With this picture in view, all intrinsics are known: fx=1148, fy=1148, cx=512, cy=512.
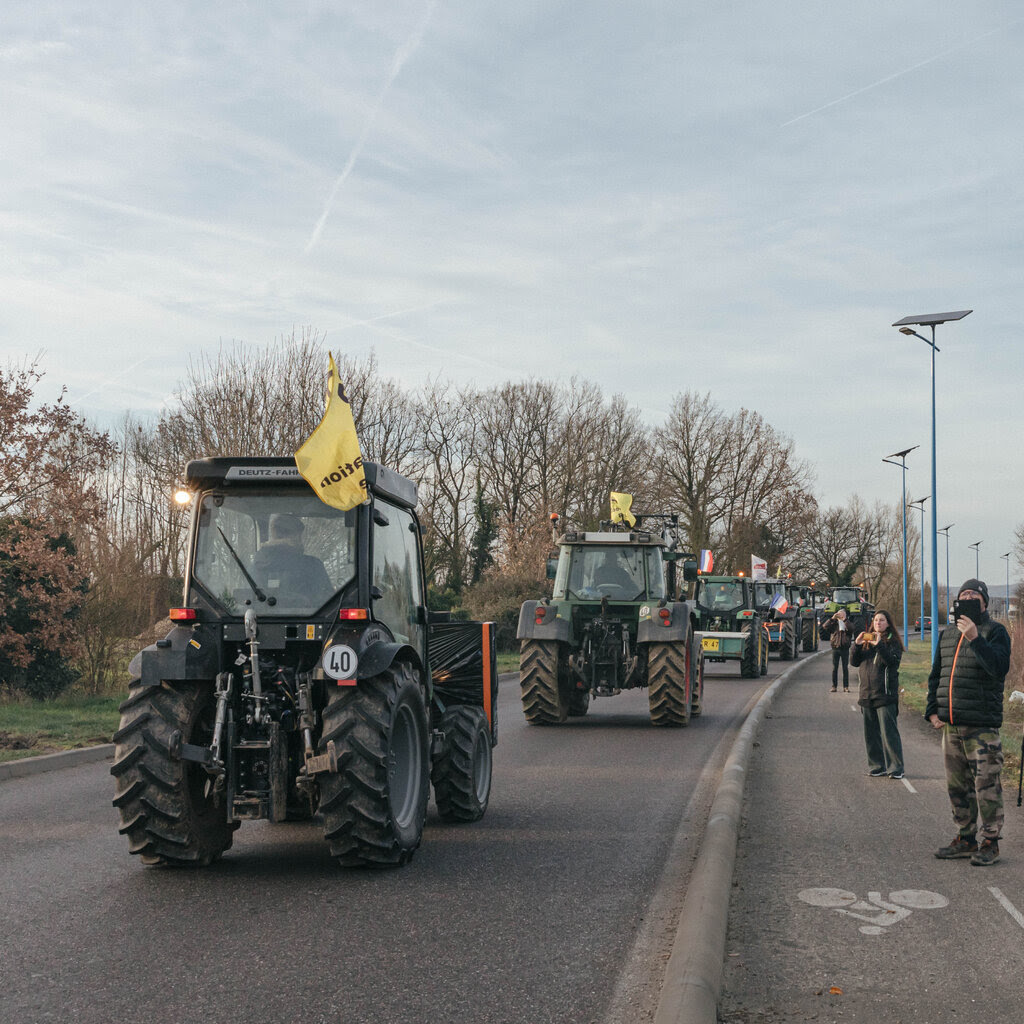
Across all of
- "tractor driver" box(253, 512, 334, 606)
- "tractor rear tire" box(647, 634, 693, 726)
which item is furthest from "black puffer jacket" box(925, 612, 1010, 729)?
"tractor rear tire" box(647, 634, 693, 726)

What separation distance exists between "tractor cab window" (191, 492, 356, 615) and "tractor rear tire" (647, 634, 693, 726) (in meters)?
9.07

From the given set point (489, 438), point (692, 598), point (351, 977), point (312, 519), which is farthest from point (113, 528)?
point (489, 438)

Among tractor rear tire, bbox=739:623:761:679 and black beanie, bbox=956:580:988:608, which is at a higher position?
black beanie, bbox=956:580:988:608

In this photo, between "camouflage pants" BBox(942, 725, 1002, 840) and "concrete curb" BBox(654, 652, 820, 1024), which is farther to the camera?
"camouflage pants" BBox(942, 725, 1002, 840)

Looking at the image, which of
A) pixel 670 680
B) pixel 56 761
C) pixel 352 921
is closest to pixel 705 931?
pixel 352 921

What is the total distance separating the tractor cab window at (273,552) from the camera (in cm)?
704

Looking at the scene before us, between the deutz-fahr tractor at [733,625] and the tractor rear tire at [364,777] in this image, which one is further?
the deutz-fahr tractor at [733,625]

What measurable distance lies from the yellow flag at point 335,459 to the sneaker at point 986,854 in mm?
4410

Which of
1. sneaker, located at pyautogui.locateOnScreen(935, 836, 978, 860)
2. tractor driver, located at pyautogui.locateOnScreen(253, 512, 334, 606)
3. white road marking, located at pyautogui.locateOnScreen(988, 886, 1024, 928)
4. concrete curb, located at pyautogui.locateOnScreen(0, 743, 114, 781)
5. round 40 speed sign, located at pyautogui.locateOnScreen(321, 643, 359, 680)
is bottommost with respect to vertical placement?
concrete curb, located at pyautogui.locateOnScreen(0, 743, 114, 781)

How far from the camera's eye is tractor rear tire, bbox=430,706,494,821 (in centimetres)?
829

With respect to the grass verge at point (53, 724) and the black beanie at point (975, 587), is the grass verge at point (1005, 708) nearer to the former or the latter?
the black beanie at point (975, 587)

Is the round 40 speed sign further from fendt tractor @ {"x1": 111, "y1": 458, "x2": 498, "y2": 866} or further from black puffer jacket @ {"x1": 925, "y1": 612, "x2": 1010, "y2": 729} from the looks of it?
black puffer jacket @ {"x1": 925, "y1": 612, "x2": 1010, "y2": 729}

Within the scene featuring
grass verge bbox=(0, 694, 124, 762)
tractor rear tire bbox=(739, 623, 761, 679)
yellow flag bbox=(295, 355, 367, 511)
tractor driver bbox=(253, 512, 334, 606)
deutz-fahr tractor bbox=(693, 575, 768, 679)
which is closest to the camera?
yellow flag bbox=(295, 355, 367, 511)

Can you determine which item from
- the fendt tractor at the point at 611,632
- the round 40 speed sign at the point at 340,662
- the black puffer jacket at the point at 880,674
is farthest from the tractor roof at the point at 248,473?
the fendt tractor at the point at 611,632
